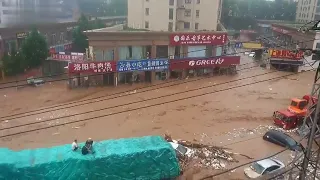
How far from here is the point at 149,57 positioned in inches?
1253

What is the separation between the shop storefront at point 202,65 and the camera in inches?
1257

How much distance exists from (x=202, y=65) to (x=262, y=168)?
20.1m

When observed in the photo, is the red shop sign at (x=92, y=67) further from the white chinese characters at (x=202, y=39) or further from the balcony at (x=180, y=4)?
the balcony at (x=180, y=4)

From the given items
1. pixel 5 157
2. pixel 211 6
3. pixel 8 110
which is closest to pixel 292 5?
pixel 211 6

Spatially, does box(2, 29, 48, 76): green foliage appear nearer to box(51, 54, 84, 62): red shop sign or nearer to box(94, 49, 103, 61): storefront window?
box(51, 54, 84, 62): red shop sign

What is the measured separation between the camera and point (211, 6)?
3859 cm

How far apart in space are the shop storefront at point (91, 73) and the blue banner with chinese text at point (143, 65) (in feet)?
2.84

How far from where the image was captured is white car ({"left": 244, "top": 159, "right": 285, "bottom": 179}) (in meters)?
13.7

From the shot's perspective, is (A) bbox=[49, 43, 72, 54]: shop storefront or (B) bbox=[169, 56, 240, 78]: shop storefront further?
(A) bbox=[49, 43, 72, 54]: shop storefront

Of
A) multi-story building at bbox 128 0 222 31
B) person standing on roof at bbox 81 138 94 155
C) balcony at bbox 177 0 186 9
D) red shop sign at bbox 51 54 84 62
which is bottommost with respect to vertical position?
person standing on roof at bbox 81 138 94 155

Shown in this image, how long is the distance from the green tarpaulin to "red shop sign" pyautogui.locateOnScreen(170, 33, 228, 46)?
67.3 ft

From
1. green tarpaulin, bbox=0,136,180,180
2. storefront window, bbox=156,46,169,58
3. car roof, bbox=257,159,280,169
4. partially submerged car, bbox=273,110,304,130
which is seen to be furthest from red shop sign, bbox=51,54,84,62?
car roof, bbox=257,159,280,169

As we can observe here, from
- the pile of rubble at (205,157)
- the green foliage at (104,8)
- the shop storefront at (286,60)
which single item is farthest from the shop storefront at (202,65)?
the green foliage at (104,8)

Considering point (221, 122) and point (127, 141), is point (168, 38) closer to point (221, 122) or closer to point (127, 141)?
point (221, 122)
